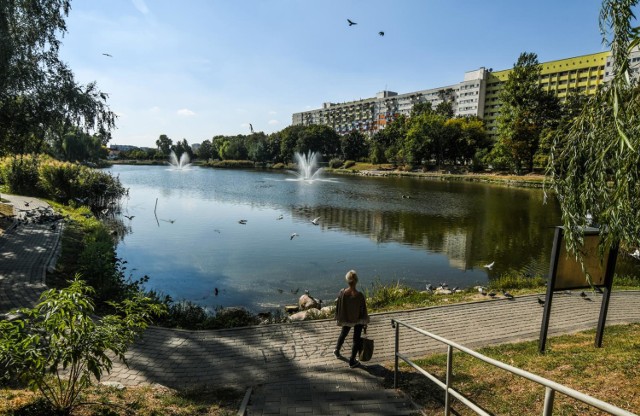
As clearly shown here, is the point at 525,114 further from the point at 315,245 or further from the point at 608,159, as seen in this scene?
the point at 608,159

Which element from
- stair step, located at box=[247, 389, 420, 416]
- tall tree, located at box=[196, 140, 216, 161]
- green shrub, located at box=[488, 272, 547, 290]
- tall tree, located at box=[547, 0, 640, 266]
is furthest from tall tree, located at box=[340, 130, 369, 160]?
stair step, located at box=[247, 389, 420, 416]

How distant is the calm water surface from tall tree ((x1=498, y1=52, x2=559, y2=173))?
3109 cm

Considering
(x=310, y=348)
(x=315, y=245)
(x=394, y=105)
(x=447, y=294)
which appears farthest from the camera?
(x=394, y=105)

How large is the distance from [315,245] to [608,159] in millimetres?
15744

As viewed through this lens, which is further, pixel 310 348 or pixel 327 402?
pixel 310 348

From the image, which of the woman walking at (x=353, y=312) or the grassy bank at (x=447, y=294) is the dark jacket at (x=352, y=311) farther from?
the grassy bank at (x=447, y=294)

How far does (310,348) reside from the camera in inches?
317

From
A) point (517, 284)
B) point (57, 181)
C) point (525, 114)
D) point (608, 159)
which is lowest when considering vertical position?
point (517, 284)

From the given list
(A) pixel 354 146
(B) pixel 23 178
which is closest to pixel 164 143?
(A) pixel 354 146

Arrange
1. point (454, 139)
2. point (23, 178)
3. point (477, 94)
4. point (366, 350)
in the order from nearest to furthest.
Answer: point (366, 350), point (23, 178), point (454, 139), point (477, 94)

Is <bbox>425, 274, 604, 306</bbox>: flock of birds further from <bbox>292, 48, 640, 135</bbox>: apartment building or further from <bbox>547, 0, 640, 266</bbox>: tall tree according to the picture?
<bbox>292, 48, 640, 135</bbox>: apartment building

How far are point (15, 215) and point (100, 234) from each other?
7650 millimetres

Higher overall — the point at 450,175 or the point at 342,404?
the point at 450,175

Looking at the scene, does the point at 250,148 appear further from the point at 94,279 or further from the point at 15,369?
the point at 15,369
